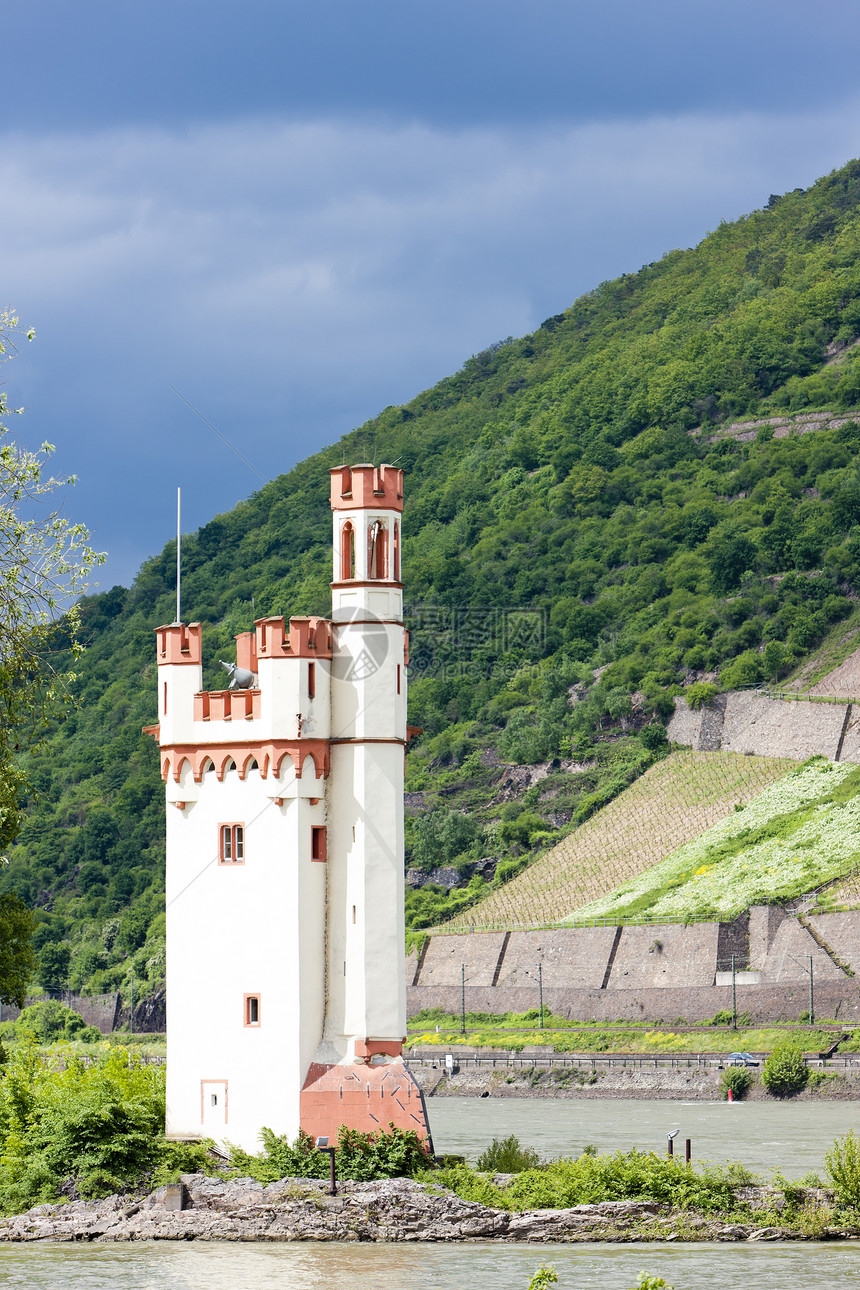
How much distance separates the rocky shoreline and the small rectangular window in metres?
5.97

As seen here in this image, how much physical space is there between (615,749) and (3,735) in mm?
148320

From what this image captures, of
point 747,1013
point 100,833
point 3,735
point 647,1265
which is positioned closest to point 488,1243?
point 647,1265

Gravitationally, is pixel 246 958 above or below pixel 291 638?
below

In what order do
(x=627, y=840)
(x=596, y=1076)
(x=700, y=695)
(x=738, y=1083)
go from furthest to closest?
(x=700, y=695) < (x=627, y=840) < (x=596, y=1076) < (x=738, y=1083)

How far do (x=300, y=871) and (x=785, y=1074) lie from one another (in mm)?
59394

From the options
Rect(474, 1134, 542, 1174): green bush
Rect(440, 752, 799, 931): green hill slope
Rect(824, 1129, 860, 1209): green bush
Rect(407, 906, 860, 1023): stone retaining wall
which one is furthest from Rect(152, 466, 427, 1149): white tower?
Rect(440, 752, 799, 931): green hill slope

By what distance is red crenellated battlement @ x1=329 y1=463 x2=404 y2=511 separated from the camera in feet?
133

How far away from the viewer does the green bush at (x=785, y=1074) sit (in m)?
93.3

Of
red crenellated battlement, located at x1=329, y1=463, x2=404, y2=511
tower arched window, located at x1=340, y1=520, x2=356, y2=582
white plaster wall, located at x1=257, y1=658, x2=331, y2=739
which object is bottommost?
white plaster wall, located at x1=257, y1=658, x2=331, y2=739

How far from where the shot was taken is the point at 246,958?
129ft

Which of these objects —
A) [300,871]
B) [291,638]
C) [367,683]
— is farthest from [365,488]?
[300,871]

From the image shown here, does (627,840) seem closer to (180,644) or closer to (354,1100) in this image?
(180,644)

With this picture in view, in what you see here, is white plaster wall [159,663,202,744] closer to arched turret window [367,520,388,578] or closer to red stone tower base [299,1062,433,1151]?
arched turret window [367,520,388,578]

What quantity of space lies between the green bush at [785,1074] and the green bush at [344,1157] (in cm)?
5777
